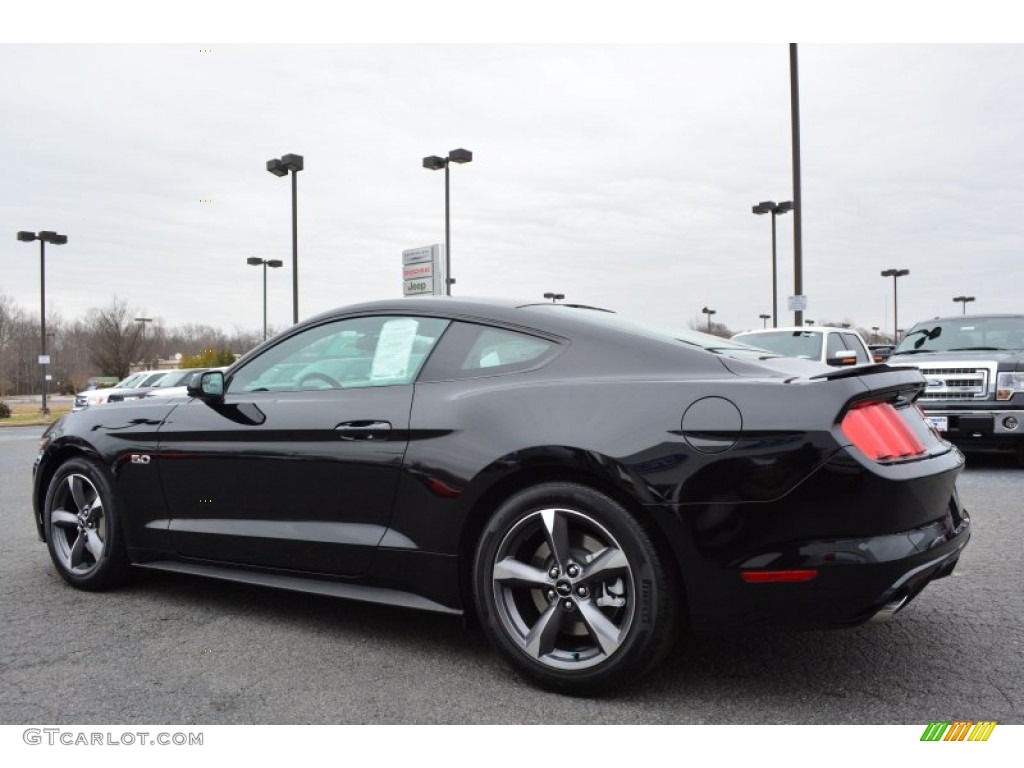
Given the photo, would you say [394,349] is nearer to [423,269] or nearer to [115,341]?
[423,269]

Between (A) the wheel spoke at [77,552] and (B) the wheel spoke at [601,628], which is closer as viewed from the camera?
(B) the wheel spoke at [601,628]

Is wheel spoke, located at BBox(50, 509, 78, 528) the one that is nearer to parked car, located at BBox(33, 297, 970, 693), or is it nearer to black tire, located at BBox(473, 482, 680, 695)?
parked car, located at BBox(33, 297, 970, 693)

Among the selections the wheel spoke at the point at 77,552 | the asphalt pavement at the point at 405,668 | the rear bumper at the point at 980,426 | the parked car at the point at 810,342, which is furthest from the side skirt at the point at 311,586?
the parked car at the point at 810,342

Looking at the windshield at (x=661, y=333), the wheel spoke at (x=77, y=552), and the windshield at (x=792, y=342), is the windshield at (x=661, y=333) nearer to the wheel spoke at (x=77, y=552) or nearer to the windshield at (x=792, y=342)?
the wheel spoke at (x=77, y=552)

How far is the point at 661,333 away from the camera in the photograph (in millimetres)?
3404

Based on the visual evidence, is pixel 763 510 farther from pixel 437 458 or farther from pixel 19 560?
pixel 19 560

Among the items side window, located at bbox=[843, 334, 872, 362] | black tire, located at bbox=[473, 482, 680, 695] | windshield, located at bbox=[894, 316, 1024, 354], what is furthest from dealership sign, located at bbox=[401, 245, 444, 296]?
black tire, located at bbox=[473, 482, 680, 695]

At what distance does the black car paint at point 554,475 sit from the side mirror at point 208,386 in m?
0.08

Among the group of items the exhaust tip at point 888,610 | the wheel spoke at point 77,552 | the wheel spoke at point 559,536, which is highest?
the wheel spoke at point 559,536

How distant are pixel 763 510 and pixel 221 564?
2450 millimetres

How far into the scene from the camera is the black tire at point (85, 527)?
4.32 meters

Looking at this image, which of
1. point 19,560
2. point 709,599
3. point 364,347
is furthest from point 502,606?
point 19,560
